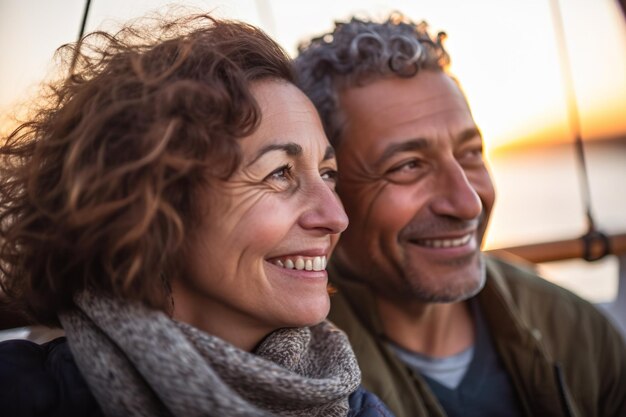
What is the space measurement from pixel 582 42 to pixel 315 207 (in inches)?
107

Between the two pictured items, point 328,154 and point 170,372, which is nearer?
point 170,372

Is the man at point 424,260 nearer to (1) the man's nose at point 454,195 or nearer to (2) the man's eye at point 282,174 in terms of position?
(1) the man's nose at point 454,195

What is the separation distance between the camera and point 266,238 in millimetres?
1412

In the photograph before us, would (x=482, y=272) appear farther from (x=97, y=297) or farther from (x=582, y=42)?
(x=582, y=42)

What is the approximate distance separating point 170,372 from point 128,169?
0.40 meters

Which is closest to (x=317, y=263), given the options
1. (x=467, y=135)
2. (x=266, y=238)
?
(x=266, y=238)

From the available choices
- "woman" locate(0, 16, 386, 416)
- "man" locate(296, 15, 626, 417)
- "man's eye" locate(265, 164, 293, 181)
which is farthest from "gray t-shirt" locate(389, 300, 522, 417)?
"man's eye" locate(265, 164, 293, 181)

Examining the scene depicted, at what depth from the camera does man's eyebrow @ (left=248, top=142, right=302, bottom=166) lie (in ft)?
4.75

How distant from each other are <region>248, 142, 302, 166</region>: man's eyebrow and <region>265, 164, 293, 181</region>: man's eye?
33 millimetres

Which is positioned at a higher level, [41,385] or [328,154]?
[328,154]

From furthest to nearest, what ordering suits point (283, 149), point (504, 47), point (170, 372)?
point (504, 47) → point (283, 149) → point (170, 372)

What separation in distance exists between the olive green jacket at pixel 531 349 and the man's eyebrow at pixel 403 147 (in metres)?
0.46

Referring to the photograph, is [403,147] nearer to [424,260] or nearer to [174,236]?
[424,260]

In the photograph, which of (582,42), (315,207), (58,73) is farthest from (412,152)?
(582,42)
